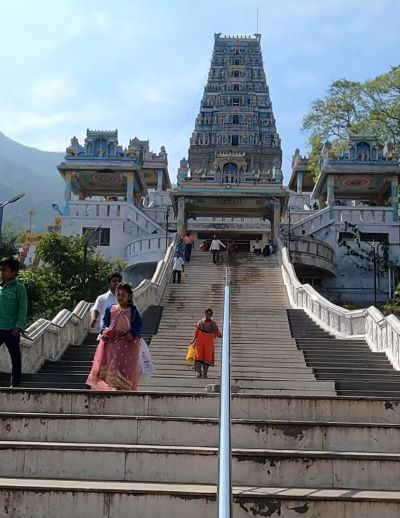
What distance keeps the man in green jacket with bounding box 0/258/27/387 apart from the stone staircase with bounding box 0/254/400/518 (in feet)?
2.41

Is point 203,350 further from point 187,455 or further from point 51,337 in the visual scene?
point 187,455

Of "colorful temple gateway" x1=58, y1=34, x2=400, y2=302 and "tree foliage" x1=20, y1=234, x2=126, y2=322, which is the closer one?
"tree foliage" x1=20, y1=234, x2=126, y2=322

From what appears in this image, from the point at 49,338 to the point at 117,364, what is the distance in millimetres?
3617

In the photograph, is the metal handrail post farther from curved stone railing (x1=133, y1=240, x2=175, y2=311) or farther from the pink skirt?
curved stone railing (x1=133, y1=240, x2=175, y2=311)

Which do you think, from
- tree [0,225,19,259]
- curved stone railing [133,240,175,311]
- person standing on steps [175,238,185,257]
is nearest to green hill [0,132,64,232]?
tree [0,225,19,259]

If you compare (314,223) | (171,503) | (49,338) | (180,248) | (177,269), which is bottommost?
(171,503)

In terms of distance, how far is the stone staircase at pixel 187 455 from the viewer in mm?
4734

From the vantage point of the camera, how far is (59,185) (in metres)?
190

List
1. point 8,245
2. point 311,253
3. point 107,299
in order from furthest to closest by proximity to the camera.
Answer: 1. point 8,245
2. point 311,253
3. point 107,299

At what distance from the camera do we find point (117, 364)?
6.97 meters

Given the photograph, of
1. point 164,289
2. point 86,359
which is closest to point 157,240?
point 164,289

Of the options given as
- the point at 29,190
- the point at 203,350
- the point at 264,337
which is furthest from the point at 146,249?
the point at 29,190

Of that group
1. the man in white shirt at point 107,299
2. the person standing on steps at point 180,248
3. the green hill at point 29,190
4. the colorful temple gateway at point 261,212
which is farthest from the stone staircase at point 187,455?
the green hill at point 29,190

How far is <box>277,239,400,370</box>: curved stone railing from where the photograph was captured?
35.3 feet
